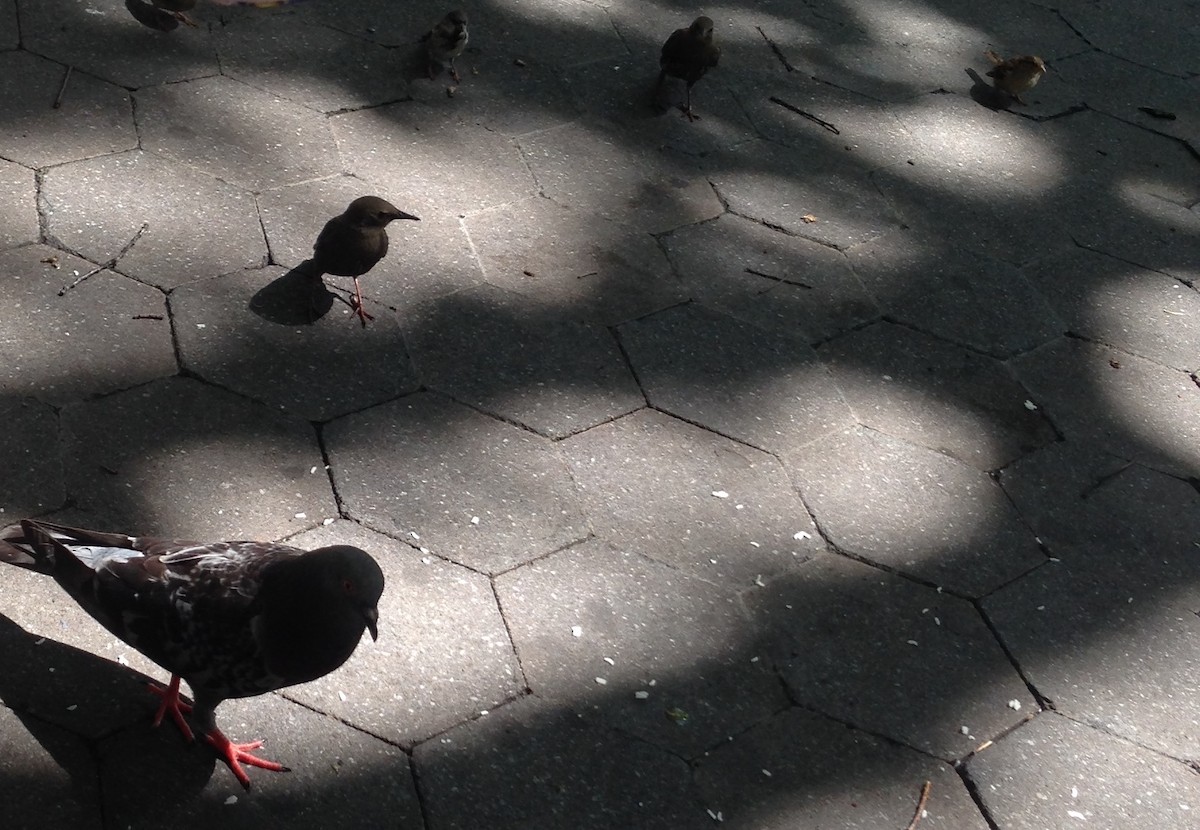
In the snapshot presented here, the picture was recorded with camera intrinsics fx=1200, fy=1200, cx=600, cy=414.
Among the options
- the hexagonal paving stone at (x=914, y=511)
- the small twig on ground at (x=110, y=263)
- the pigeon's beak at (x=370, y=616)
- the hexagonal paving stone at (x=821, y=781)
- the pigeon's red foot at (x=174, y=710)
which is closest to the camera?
the pigeon's beak at (x=370, y=616)

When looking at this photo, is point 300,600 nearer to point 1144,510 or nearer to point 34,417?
point 34,417

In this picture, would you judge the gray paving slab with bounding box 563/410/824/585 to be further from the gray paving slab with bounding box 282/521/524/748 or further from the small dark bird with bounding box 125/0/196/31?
the small dark bird with bounding box 125/0/196/31

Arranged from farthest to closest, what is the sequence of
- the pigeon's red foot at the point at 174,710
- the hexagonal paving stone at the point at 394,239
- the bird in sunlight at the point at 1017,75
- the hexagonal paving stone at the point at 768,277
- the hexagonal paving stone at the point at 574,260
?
the bird in sunlight at the point at 1017,75 < the hexagonal paving stone at the point at 768,277 < the hexagonal paving stone at the point at 574,260 < the hexagonal paving stone at the point at 394,239 < the pigeon's red foot at the point at 174,710

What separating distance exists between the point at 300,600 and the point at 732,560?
60.2 inches

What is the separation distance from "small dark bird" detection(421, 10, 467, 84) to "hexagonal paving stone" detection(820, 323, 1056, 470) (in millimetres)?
2194

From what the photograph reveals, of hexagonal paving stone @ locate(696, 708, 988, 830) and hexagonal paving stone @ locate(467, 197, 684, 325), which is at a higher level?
hexagonal paving stone @ locate(467, 197, 684, 325)

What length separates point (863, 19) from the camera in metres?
6.88

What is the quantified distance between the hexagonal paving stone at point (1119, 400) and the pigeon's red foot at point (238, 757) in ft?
10.2

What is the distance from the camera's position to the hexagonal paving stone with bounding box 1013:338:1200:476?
14.8 ft

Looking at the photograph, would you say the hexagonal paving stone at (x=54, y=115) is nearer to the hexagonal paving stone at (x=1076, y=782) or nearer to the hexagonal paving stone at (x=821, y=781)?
the hexagonal paving stone at (x=821, y=781)

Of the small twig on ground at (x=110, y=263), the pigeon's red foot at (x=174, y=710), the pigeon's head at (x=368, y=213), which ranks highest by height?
the pigeon's head at (x=368, y=213)

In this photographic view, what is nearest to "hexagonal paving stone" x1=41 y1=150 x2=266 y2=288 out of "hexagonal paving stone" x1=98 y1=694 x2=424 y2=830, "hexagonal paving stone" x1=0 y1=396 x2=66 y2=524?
"hexagonal paving stone" x1=0 y1=396 x2=66 y2=524

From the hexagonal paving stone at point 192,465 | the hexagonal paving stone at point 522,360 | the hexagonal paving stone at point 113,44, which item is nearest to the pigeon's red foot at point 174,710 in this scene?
the hexagonal paving stone at point 192,465

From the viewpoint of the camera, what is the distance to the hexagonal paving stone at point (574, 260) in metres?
4.61
